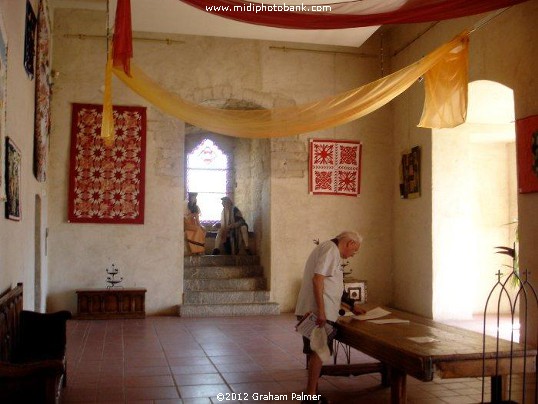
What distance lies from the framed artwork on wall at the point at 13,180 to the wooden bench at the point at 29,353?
2.01 feet

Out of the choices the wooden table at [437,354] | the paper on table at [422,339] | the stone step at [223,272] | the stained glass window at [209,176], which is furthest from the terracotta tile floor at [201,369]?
the stained glass window at [209,176]

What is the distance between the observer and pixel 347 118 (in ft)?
18.7

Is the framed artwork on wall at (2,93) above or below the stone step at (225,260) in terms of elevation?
above

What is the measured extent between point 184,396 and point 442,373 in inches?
83.1

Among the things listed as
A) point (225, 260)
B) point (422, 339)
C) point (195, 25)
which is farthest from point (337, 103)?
point (225, 260)

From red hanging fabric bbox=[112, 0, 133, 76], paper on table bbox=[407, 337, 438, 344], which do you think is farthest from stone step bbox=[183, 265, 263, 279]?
paper on table bbox=[407, 337, 438, 344]

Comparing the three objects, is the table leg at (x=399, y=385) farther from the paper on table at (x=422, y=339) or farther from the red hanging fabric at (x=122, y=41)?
the red hanging fabric at (x=122, y=41)

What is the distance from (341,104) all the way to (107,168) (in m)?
4.80

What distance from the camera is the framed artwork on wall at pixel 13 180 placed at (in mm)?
4277

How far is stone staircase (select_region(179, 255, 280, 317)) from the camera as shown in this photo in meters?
9.12

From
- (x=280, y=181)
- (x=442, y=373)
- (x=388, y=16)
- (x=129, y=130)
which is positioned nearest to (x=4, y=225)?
(x=442, y=373)

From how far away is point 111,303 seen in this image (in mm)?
8656

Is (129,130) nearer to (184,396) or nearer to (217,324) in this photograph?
(217,324)

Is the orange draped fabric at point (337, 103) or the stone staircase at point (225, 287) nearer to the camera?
the orange draped fabric at point (337, 103)
